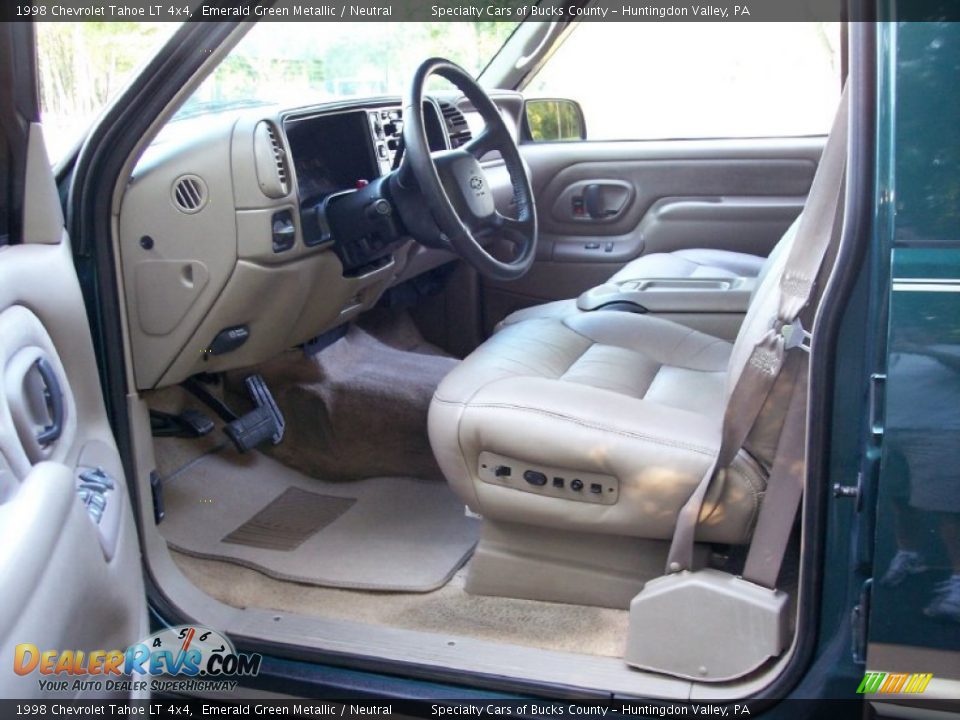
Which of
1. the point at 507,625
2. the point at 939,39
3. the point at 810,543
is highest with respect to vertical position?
the point at 939,39

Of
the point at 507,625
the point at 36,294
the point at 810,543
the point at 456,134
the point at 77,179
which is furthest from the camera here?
the point at 456,134

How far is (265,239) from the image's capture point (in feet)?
6.77

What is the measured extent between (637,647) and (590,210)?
78.2 inches

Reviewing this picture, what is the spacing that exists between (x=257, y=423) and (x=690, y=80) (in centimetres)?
179

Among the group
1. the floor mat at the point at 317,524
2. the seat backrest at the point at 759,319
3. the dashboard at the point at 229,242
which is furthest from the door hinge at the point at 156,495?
the seat backrest at the point at 759,319

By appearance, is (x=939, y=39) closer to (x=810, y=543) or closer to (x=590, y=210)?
(x=810, y=543)

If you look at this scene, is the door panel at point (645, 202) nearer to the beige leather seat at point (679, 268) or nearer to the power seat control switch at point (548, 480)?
the beige leather seat at point (679, 268)

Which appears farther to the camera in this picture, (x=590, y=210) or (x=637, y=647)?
(x=590, y=210)

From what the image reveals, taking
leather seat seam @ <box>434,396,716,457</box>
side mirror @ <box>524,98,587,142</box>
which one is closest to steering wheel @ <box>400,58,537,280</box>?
leather seat seam @ <box>434,396,716,457</box>

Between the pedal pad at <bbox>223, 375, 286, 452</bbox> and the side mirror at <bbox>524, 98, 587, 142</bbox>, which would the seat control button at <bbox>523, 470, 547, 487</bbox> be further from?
the side mirror at <bbox>524, 98, 587, 142</bbox>

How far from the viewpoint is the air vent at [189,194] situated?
6.50 ft

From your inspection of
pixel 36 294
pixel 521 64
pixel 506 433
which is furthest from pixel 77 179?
pixel 521 64

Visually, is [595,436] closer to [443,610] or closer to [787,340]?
[787,340]

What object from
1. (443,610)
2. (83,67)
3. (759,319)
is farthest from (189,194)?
(759,319)
